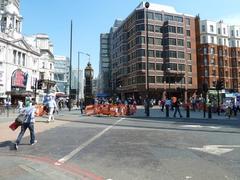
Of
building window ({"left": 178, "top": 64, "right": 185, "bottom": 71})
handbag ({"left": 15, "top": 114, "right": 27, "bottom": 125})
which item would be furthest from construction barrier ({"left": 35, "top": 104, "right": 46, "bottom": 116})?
building window ({"left": 178, "top": 64, "right": 185, "bottom": 71})

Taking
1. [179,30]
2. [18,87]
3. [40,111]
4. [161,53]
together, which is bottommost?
[40,111]

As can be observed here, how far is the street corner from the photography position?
657cm

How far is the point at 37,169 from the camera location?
7203 millimetres

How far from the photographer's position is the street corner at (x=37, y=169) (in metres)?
6.57

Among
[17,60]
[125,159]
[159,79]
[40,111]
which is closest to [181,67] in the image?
[159,79]

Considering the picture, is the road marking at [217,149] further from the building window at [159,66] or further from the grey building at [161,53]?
the building window at [159,66]

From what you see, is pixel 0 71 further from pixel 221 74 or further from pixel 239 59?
pixel 239 59

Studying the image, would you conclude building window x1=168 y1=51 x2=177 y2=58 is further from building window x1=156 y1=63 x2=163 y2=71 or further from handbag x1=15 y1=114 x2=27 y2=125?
handbag x1=15 y1=114 x2=27 y2=125

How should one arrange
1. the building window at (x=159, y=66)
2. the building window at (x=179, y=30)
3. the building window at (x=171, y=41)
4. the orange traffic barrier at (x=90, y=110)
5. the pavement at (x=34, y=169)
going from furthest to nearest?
the building window at (x=179, y=30), the building window at (x=171, y=41), the building window at (x=159, y=66), the orange traffic barrier at (x=90, y=110), the pavement at (x=34, y=169)

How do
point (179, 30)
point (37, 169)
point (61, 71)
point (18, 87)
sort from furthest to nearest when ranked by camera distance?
point (61, 71)
point (179, 30)
point (18, 87)
point (37, 169)

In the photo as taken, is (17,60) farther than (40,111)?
Yes

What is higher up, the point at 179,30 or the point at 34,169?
the point at 179,30

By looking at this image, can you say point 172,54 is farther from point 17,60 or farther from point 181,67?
point 17,60

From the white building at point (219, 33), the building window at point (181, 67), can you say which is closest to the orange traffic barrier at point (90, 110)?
the building window at point (181, 67)
